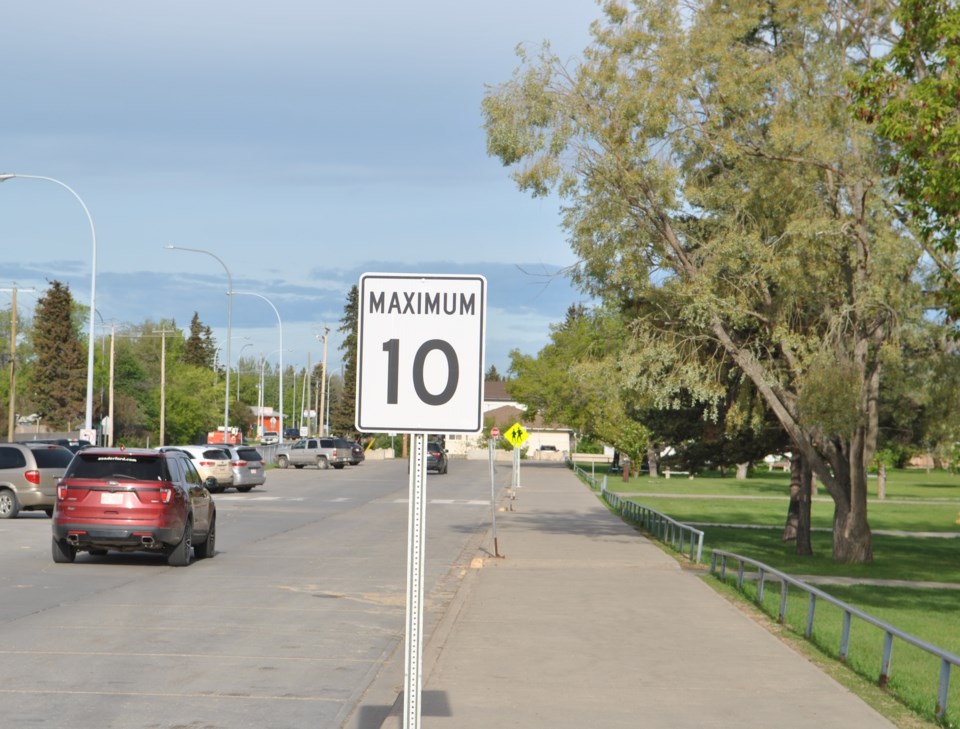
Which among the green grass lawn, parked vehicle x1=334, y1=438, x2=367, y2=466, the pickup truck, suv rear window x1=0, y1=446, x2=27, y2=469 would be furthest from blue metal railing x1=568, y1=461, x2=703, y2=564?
parked vehicle x1=334, y1=438, x2=367, y2=466

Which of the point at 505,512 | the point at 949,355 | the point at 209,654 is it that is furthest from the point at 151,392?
the point at 209,654

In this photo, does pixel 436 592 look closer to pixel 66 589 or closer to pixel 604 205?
pixel 66 589

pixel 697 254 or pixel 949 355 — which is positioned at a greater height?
pixel 697 254

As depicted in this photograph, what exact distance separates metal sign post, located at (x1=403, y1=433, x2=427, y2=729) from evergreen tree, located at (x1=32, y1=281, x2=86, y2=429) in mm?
107358

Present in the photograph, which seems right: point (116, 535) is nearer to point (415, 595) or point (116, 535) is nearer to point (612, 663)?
point (612, 663)

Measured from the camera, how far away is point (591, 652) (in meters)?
12.3

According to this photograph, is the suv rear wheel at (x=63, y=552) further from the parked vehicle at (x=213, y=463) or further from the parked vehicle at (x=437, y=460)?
the parked vehicle at (x=437, y=460)

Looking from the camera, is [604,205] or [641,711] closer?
[641,711]

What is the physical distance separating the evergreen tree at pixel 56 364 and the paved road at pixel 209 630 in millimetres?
84175

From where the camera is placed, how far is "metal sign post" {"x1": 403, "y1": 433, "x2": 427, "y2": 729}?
607 centimetres

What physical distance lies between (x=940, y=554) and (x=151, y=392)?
101688 millimetres

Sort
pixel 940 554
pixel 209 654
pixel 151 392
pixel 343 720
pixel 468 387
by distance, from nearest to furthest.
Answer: pixel 468 387 → pixel 343 720 → pixel 209 654 → pixel 940 554 → pixel 151 392

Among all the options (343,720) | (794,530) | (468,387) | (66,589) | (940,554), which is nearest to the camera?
(468,387)

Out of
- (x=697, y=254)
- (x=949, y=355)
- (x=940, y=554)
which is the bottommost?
(x=940, y=554)
